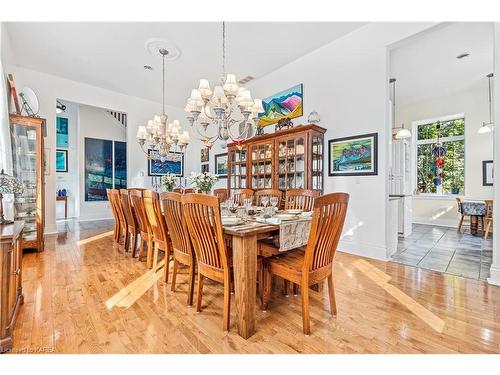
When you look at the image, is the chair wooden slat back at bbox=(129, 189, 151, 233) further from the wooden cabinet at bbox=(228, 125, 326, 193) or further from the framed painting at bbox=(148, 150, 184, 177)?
the framed painting at bbox=(148, 150, 184, 177)

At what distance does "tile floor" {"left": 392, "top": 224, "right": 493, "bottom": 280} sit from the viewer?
2.81 m

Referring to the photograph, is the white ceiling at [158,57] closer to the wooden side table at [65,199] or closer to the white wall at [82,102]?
the white wall at [82,102]

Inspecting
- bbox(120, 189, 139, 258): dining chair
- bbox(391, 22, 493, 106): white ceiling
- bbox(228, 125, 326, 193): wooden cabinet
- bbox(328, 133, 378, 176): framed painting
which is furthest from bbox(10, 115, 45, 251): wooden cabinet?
bbox(391, 22, 493, 106): white ceiling

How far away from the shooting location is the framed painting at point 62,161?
7160 mm

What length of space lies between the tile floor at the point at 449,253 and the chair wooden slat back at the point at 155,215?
2.98 metres

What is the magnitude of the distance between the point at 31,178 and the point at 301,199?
4094mm

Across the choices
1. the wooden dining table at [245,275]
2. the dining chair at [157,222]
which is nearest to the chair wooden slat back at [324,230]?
the wooden dining table at [245,275]

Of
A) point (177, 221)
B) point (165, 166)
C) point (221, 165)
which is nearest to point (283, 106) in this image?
point (221, 165)

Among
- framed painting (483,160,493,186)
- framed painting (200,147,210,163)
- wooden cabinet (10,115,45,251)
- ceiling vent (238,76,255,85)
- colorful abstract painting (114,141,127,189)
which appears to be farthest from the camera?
colorful abstract painting (114,141,127,189)

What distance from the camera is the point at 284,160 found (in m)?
4.12

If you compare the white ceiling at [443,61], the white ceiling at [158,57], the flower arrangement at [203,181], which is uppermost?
the white ceiling at [158,57]

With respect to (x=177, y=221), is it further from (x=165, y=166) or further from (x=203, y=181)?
(x=165, y=166)

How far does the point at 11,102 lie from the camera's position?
3.65 m

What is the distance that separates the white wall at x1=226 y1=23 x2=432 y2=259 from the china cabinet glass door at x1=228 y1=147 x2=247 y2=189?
156 cm
